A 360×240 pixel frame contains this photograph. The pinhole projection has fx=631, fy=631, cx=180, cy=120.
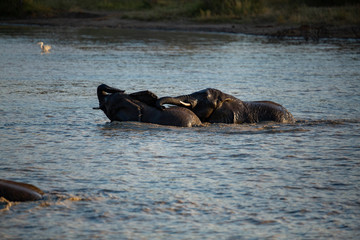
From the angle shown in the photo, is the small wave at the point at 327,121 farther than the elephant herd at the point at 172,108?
Yes

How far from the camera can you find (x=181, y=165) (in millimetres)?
6969

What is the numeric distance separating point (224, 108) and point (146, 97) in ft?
3.67

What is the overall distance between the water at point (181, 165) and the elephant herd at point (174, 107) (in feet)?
0.51

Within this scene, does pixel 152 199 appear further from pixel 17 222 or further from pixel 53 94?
pixel 53 94

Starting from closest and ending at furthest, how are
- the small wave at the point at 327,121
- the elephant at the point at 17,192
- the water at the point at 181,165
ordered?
1. the water at the point at 181,165
2. the elephant at the point at 17,192
3. the small wave at the point at 327,121

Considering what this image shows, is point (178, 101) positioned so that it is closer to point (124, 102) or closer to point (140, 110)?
point (140, 110)

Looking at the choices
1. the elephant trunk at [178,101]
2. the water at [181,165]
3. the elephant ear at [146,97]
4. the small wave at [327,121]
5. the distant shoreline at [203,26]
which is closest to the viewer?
the water at [181,165]

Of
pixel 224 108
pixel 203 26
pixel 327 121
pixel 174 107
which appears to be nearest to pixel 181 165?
pixel 174 107

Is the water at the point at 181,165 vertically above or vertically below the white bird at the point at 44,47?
below

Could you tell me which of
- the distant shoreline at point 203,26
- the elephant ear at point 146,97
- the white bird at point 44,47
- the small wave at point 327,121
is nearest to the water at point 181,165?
the small wave at point 327,121

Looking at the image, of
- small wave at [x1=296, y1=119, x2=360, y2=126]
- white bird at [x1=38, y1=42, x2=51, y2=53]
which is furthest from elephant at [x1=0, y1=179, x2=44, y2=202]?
white bird at [x1=38, y1=42, x2=51, y2=53]

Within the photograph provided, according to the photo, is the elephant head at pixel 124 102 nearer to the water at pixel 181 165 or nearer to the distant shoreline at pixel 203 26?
the water at pixel 181 165

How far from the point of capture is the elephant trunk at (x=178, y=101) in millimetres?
8203

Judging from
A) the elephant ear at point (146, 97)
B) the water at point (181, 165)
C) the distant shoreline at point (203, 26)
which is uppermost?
the distant shoreline at point (203, 26)
